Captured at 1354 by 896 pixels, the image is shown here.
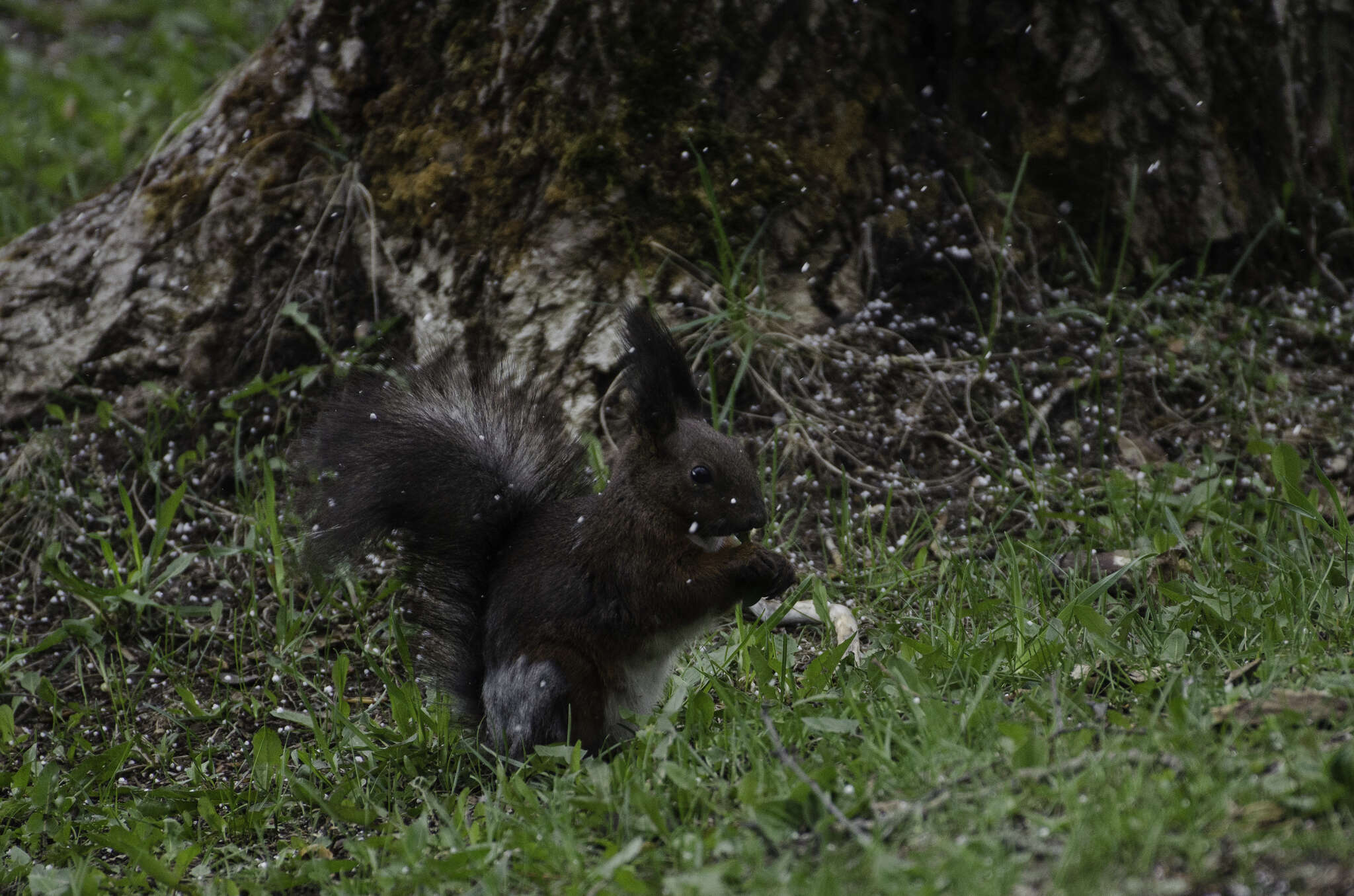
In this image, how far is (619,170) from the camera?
3.74 meters

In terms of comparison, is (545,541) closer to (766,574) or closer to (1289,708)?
(766,574)

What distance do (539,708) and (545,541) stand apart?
1.14ft

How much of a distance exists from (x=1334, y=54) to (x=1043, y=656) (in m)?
2.84

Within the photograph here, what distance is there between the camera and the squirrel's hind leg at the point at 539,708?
249 centimetres

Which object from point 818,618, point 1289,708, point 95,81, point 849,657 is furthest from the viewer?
point 95,81

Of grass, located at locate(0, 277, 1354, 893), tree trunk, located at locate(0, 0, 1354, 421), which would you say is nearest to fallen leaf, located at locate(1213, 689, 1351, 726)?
grass, located at locate(0, 277, 1354, 893)

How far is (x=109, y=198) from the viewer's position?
168 inches

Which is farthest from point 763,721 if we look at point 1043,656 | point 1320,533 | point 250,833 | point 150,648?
point 150,648

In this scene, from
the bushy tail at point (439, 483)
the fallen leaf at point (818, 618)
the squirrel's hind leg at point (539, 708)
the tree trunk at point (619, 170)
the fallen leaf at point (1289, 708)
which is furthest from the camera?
the tree trunk at point (619, 170)

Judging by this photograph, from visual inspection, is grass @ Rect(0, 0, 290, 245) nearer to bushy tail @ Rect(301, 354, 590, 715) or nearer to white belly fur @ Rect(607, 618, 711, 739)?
bushy tail @ Rect(301, 354, 590, 715)

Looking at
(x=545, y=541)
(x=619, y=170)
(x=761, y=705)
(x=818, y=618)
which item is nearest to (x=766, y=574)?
(x=761, y=705)

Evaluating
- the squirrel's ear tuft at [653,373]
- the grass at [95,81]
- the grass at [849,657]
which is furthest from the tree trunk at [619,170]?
the squirrel's ear tuft at [653,373]

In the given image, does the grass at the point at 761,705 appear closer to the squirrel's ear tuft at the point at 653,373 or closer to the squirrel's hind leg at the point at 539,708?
the squirrel's hind leg at the point at 539,708

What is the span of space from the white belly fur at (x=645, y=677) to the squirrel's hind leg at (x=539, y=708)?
51 millimetres
